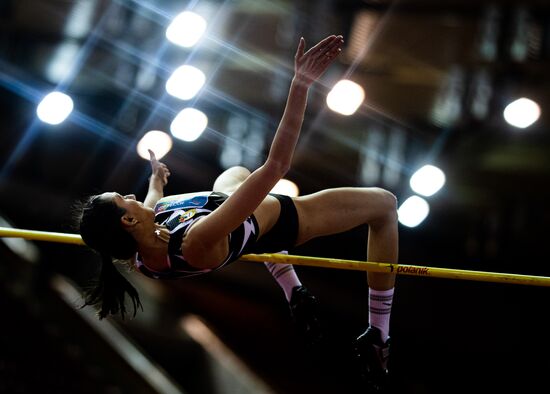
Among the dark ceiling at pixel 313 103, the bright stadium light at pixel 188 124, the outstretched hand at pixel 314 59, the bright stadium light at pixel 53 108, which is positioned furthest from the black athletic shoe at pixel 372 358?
the bright stadium light at pixel 53 108

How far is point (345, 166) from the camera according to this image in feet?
24.8

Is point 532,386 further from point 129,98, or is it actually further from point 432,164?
point 129,98

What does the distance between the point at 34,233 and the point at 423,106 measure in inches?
A: 150

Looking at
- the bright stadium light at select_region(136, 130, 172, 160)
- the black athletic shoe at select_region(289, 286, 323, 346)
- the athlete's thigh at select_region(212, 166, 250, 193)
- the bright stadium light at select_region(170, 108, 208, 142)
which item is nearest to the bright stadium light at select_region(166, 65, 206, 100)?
the bright stadium light at select_region(170, 108, 208, 142)

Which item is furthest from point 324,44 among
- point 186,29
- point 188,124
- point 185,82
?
point 188,124

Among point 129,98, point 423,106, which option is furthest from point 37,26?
point 423,106

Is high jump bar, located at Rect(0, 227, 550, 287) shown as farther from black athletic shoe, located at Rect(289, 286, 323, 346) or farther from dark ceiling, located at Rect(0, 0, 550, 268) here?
dark ceiling, located at Rect(0, 0, 550, 268)

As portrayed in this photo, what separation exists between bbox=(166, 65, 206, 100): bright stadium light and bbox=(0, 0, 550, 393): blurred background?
0.06 feet

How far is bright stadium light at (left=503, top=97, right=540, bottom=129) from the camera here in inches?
220

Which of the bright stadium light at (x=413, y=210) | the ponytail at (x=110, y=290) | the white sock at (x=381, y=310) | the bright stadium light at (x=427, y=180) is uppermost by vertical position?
the bright stadium light at (x=427, y=180)

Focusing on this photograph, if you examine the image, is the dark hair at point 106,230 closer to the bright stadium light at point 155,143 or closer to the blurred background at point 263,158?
the blurred background at point 263,158

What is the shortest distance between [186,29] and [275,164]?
3101mm

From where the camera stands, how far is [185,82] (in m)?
5.76

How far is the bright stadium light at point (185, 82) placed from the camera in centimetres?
570
